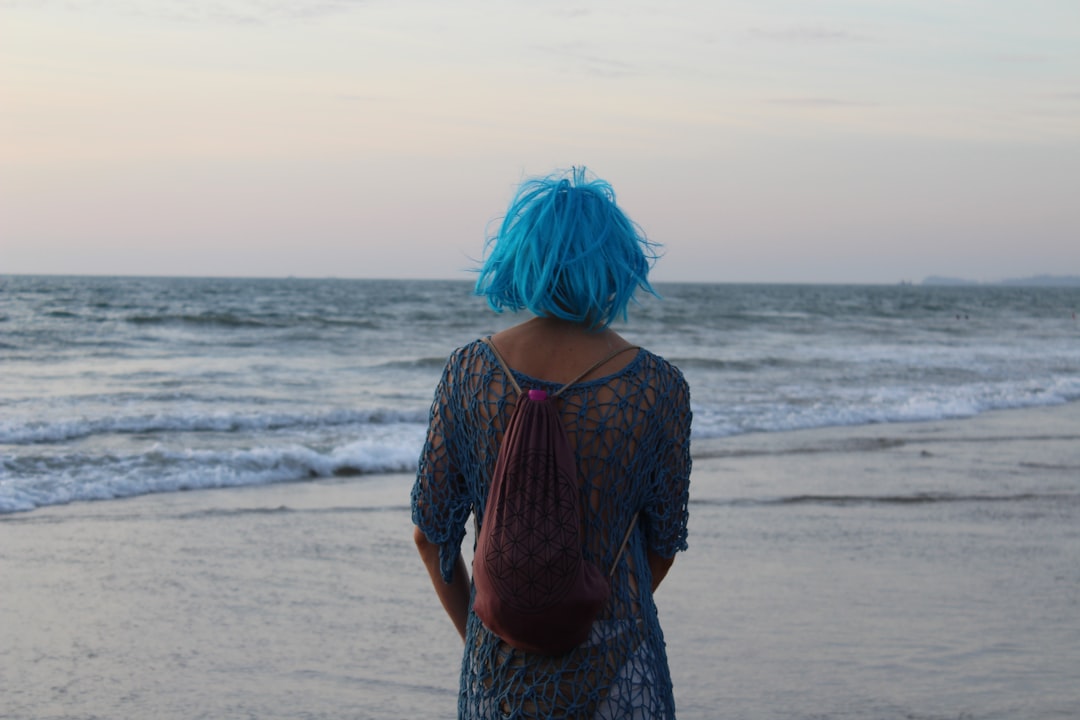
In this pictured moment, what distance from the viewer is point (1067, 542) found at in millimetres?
6961

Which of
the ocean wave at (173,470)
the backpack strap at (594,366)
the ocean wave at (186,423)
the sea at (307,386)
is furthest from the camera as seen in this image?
the ocean wave at (186,423)

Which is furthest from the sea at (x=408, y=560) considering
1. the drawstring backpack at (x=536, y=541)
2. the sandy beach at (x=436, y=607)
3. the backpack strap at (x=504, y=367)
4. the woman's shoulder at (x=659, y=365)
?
the drawstring backpack at (x=536, y=541)

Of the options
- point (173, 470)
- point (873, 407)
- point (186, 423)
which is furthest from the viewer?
point (873, 407)

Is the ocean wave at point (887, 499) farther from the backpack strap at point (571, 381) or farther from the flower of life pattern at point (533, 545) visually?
the flower of life pattern at point (533, 545)

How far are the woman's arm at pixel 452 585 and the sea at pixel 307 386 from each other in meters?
1.64

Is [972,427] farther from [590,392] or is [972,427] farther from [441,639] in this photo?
[590,392]

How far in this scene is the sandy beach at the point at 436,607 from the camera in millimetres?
4398

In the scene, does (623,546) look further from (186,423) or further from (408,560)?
(186,423)

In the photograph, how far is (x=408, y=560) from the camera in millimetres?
6301

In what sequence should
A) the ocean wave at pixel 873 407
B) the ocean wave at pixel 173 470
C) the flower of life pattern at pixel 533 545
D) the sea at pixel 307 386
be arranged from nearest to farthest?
the flower of life pattern at pixel 533 545 < the ocean wave at pixel 173 470 < the sea at pixel 307 386 < the ocean wave at pixel 873 407

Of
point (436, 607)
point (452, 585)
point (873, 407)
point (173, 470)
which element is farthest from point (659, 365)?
point (873, 407)

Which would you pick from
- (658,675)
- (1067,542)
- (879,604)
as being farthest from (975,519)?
(658,675)

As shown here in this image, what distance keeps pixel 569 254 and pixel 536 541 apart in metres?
0.46

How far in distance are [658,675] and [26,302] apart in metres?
41.3
